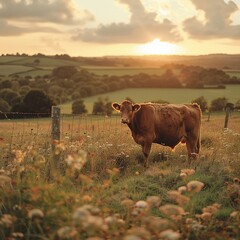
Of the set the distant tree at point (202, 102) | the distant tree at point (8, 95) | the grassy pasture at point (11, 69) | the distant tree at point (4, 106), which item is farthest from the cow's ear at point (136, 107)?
the grassy pasture at point (11, 69)

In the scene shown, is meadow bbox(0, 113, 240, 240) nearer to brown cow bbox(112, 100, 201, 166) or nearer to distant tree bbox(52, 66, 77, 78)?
brown cow bbox(112, 100, 201, 166)

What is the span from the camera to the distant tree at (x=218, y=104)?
197 feet

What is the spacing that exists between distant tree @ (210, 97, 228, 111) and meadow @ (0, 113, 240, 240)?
42.9 meters

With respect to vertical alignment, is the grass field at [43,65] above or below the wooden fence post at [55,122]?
above

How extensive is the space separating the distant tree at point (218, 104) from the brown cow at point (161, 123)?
1840 inches

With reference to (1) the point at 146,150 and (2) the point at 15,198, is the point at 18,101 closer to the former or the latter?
(1) the point at 146,150

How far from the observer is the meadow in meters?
4.88

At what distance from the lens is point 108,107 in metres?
65.8

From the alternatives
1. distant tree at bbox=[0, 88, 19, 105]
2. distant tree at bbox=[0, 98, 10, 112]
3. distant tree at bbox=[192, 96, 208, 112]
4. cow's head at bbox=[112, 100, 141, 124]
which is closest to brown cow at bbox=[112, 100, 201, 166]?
cow's head at bbox=[112, 100, 141, 124]

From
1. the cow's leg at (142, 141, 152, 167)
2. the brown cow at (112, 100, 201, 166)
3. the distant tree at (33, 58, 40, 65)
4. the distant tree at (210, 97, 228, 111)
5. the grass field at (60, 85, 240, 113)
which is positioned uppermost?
the distant tree at (33, 58, 40, 65)

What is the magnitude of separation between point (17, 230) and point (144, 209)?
5.38ft

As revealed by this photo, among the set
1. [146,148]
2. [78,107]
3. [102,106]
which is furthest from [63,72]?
[146,148]

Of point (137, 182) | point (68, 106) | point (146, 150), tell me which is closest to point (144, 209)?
point (137, 182)

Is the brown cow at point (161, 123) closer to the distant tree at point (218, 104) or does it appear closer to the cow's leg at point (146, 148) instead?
the cow's leg at point (146, 148)
